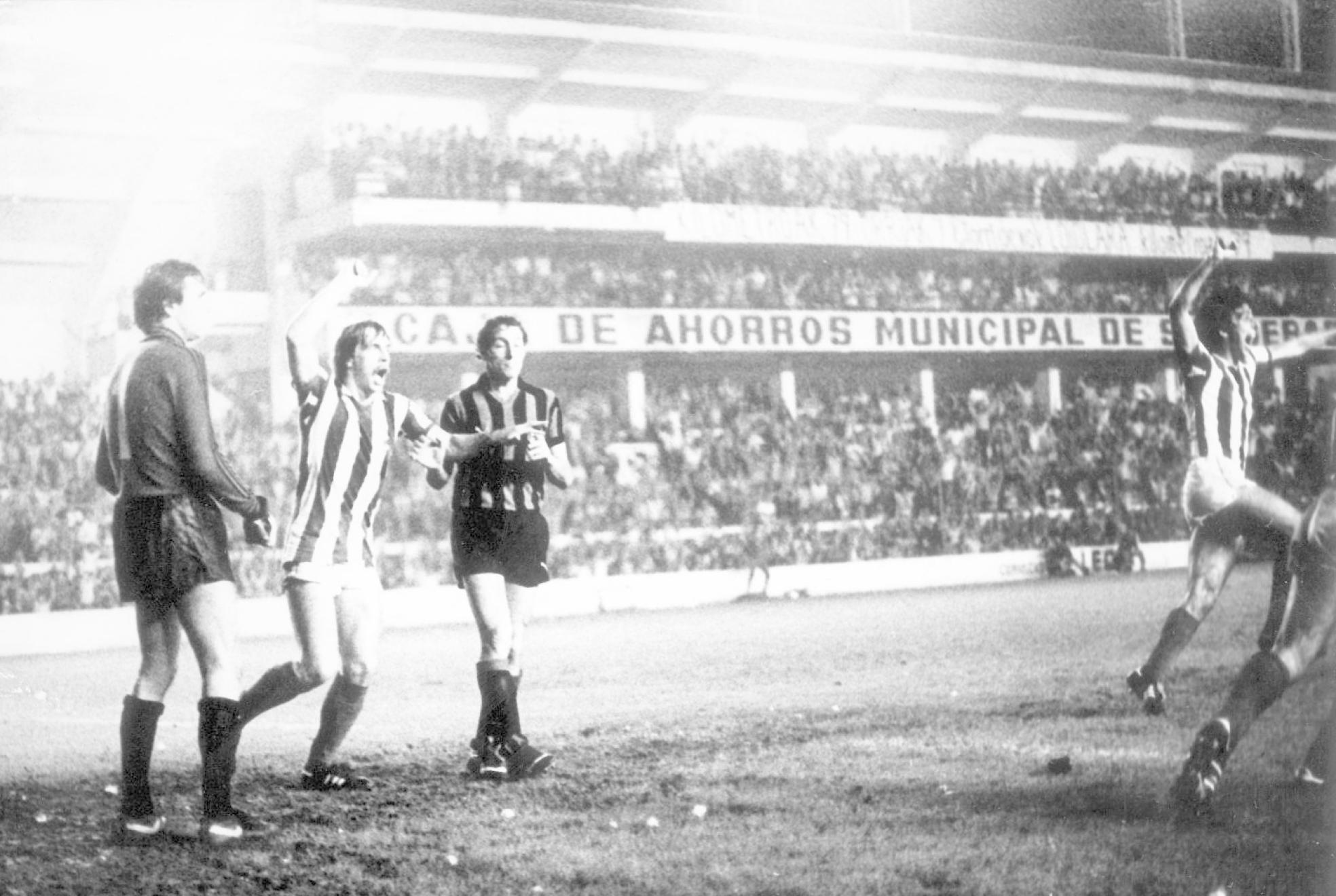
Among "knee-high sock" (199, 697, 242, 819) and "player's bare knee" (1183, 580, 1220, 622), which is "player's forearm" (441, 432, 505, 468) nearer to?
"knee-high sock" (199, 697, 242, 819)

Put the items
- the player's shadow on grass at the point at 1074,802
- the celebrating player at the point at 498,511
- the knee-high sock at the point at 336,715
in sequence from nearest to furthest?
the player's shadow on grass at the point at 1074,802
the knee-high sock at the point at 336,715
the celebrating player at the point at 498,511

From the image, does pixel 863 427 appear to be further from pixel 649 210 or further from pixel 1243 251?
pixel 1243 251

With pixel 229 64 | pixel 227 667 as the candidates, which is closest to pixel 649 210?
pixel 229 64

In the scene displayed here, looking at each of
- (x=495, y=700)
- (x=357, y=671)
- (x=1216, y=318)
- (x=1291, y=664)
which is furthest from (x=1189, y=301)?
(x=357, y=671)

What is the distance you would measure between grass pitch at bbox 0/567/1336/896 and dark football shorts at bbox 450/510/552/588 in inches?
25.8

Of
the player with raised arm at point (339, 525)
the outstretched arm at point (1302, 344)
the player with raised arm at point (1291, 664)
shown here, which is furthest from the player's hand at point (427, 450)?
the outstretched arm at point (1302, 344)

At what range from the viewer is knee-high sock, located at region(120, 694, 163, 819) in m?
3.50

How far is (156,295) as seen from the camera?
3498 mm

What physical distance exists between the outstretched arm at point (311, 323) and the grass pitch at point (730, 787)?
1.21m

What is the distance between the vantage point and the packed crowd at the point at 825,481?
29.0 feet

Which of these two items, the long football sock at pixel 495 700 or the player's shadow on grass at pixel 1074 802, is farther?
the long football sock at pixel 495 700

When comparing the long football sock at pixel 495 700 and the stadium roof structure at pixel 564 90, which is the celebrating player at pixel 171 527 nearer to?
the long football sock at pixel 495 700

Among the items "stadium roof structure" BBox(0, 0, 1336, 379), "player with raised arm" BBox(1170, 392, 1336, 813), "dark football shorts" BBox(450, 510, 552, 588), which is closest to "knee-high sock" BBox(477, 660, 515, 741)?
"dark football shorts" BBox(450, 510, 552, 588)

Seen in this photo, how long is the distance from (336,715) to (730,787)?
1.18 meters
